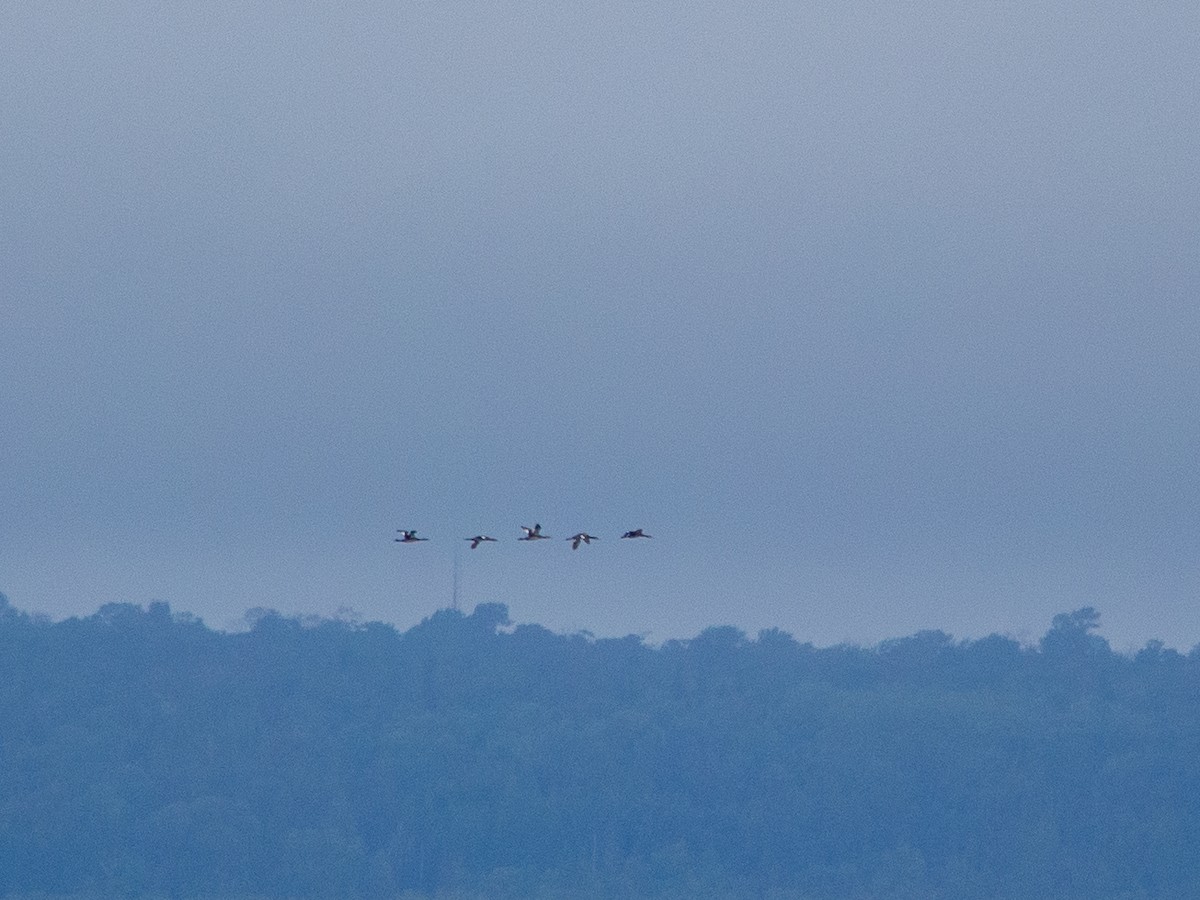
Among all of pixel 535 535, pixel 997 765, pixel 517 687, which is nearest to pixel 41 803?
pixel 517 687

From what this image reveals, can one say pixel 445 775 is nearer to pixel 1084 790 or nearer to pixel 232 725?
pixel 232 725

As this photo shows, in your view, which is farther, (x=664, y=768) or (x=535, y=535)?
(x=664, y=768)

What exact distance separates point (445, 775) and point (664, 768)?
7.15m

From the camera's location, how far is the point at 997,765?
282ft

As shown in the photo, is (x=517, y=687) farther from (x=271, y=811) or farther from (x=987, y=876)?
(x=987, y=876)

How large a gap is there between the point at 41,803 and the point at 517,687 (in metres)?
17.3

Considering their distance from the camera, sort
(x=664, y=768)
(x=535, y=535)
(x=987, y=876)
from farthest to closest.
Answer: (x=664, y=768), (x=987, y=876), (x=535, y=535)

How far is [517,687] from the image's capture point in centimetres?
9262

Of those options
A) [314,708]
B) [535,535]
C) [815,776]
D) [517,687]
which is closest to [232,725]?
[314,708]

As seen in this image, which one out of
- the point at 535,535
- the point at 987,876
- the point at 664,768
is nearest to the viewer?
the point at 535,535

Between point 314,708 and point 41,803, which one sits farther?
point 314,708

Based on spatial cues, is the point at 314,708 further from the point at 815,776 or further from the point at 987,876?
the point at 987,876

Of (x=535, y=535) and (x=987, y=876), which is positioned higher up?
(x=535, y=535)

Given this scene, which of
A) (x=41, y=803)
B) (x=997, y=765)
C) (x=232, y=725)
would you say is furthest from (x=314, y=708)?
(x=997, y=765)
